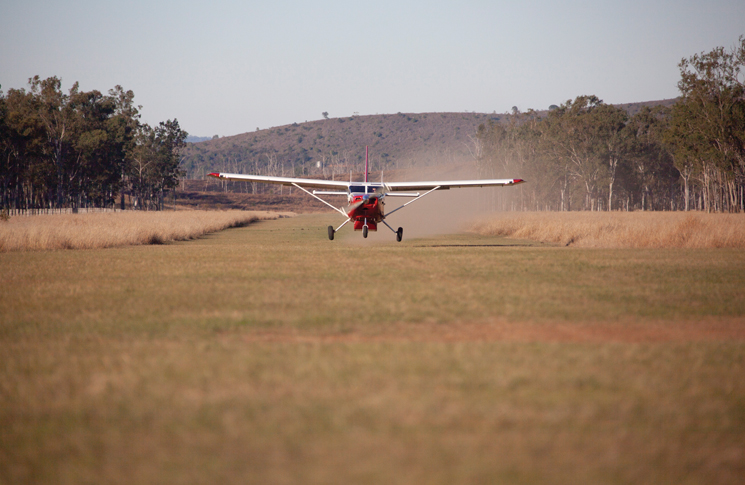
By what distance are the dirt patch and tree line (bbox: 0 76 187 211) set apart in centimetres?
6180

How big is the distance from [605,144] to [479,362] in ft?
282

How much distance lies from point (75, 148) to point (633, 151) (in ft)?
236

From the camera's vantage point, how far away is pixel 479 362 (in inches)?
221

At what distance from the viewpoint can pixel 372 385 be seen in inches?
191

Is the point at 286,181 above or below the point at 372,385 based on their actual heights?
above

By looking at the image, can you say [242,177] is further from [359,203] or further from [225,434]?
[225,434]

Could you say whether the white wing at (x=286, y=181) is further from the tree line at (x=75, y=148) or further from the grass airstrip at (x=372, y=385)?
the tree line at (x=75, y=148)

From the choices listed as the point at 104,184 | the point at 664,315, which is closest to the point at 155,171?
the point at 104,184

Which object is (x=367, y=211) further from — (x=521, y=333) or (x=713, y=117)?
(x=713, y=117)

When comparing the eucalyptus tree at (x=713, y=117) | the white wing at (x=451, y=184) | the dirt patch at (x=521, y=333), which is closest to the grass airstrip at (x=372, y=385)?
the dirt patch at (x=521, y=333)

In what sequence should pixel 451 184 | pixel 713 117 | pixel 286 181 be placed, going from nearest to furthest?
pixel 286 181 → pixel 451 184 → pixel 713 117

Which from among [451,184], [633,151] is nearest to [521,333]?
[451,184]

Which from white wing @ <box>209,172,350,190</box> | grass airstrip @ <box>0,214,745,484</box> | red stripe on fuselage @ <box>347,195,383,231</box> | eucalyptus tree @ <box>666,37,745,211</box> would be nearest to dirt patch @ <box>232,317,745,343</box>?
grass airstrip @ <box>0,214,745,484</box>

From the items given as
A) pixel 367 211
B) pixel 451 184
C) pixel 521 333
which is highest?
pixel 451 184
